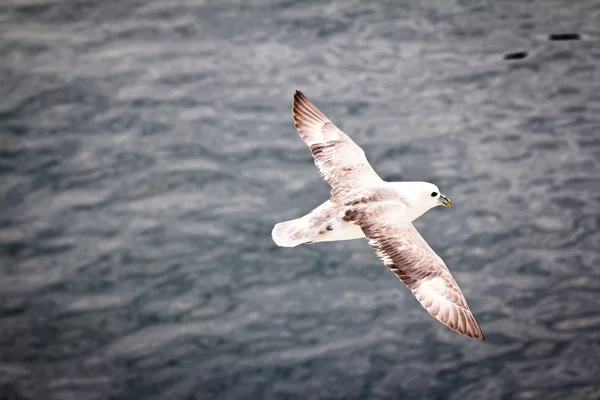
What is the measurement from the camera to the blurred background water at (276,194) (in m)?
16.6

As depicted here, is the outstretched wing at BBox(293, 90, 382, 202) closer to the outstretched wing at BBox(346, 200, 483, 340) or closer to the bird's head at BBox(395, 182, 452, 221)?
the bird's head at BBox(395, 182, 452, 221)

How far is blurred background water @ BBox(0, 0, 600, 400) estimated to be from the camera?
54.3ft

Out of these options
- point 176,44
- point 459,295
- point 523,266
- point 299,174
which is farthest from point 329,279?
point 176,44

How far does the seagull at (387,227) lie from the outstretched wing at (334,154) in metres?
0.02

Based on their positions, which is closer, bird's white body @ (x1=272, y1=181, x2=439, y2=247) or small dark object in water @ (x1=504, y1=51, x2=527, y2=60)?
bird's white body @ (x1=272, y1=181, x2=439, y2=247)

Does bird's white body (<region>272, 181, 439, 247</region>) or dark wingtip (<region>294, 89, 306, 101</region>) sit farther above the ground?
dark wingtip (<region>294, 89, 306, 101</region>)

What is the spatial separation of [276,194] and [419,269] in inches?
272

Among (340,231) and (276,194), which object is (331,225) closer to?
(340,231)

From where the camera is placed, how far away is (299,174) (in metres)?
18.8

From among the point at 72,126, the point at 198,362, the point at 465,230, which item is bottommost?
the point at 198,362

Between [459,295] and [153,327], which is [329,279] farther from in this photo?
[459,295]

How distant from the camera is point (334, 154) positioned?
14.2 m

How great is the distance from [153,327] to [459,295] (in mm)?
7139

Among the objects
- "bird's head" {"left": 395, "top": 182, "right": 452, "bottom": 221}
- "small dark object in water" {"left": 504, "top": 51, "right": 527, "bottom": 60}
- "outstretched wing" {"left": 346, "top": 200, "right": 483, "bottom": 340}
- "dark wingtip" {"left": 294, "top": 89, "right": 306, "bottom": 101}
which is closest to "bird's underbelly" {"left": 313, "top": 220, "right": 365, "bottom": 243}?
"outstretched wing" {"left": 346, "top": 200, "right": 483, "bottom": 340}
